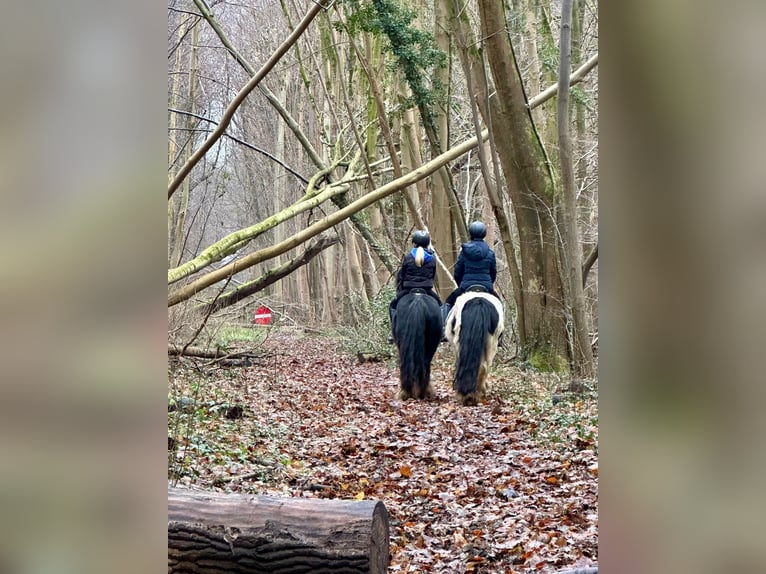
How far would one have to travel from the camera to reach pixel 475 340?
10.1 m

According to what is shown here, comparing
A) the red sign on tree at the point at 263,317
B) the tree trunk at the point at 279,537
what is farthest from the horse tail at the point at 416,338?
the tree trunk at the point at 279,537

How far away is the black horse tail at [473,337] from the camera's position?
32.9 ft

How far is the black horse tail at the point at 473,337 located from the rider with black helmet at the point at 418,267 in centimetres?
82

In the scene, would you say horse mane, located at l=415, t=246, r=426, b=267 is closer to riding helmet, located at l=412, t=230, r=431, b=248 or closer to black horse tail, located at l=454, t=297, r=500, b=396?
riding helmet, located at l=412, t=230, r=431, b=248

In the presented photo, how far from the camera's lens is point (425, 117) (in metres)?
15.4

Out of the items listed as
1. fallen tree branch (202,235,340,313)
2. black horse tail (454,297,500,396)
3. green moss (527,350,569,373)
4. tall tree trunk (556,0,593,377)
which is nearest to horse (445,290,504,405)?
black horse tail (454,297,500,396)

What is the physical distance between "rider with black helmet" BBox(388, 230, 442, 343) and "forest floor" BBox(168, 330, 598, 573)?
5.49ft

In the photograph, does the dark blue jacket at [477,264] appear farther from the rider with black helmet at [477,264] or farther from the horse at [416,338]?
the horse at [416,338]
